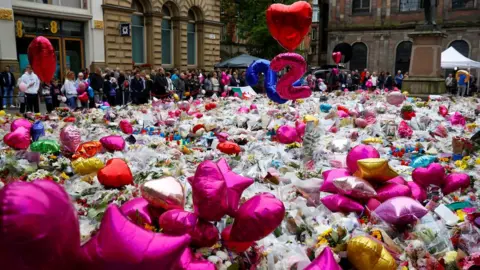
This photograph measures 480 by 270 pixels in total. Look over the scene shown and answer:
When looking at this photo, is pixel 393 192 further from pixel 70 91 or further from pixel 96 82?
pixel 96 82

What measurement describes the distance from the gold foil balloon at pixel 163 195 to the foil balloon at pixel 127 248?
2.78ft

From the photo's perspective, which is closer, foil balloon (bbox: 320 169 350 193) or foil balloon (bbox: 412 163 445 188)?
foil balloon (bbox: 320 169 350 193)

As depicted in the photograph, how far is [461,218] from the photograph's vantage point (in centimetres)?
294

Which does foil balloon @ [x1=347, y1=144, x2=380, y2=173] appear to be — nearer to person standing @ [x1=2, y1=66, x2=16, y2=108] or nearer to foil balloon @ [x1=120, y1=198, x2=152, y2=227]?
foil balloon @ [x1=120, y1=198, x2=152, y2=227]

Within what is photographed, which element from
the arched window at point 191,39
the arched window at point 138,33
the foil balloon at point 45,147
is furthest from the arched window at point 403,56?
the foil balloon at point 45,147

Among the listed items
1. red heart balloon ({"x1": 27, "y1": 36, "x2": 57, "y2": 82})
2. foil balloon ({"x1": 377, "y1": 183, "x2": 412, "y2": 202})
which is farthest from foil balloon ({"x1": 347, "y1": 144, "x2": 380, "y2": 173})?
red heart balloon ({"x1": 27, "y1": 36, "x2": 57, "y2": 82})

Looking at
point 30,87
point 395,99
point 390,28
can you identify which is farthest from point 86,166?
point 390,28

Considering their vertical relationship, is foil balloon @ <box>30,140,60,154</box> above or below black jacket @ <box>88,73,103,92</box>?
below

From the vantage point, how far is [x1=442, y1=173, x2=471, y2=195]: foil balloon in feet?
11.3

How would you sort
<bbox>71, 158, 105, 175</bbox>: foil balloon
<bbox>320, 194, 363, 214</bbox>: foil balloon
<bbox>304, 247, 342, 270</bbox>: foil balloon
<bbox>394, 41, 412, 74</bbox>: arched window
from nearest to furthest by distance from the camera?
1. <bbox>304, 247, 342, 270</bbox>: foil balloon
2. <bbox>320, 194, 363, 214</bbox>: foil balloon
3. <bbox>71, 158, 105, 175</bbox>: foil balloon
4. <bbox>394, 41, 412, 74</bbox>: arched window

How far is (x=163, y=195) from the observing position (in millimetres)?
2568

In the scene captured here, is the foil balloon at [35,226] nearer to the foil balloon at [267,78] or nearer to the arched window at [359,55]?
the foil balloon at [267,78]

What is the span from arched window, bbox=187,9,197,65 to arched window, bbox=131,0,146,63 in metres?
3.25

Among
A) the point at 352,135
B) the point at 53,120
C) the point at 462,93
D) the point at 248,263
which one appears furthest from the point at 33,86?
the point at 462,93
